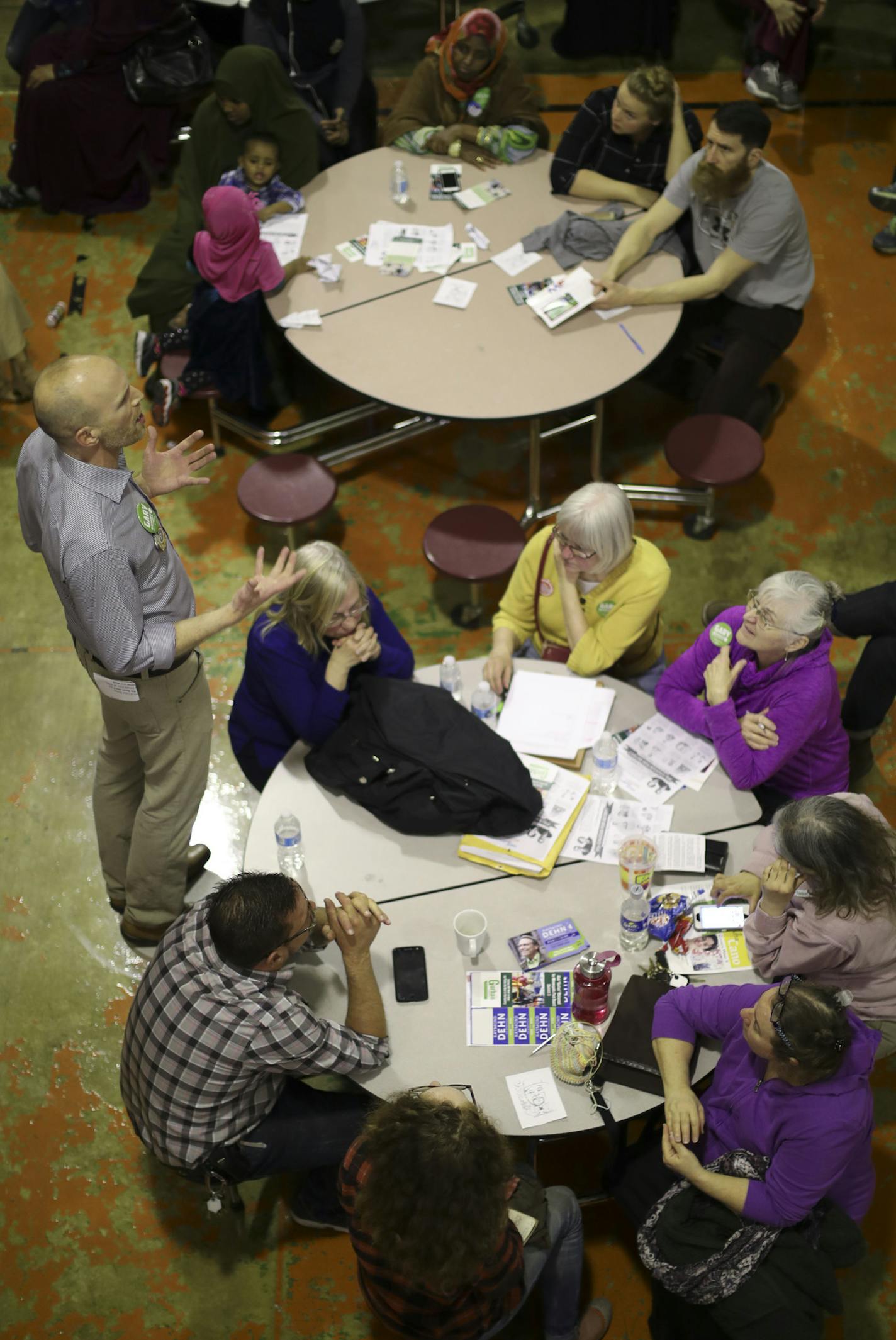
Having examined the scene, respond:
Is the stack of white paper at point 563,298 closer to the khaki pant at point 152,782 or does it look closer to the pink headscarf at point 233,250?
the pink headscarf at point 233,250

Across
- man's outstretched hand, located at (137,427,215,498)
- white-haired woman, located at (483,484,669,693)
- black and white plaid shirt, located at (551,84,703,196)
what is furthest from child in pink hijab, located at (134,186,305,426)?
white-haired woman, located at (483,484,669,693)

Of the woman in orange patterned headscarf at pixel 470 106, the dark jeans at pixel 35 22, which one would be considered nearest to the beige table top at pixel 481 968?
the woman in orange patterned headscarf at pixel 470 106

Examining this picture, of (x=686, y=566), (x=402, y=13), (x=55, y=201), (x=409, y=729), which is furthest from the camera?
(x=402, y=13)

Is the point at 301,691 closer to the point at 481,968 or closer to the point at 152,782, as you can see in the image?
the point at 152,782

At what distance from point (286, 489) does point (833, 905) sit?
3017mm

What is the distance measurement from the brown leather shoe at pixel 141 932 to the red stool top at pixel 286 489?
1774 millimetres

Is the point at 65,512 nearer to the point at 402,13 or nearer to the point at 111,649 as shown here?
the point at 111,649

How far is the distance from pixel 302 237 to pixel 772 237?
2.17 metres

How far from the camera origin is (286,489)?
5.27m

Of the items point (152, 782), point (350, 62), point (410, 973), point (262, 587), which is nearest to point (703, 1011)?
point (410, 973)

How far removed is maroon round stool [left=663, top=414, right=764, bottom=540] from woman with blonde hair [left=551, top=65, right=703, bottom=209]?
1198mm

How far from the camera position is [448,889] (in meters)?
3.68

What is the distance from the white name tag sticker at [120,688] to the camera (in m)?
3.74


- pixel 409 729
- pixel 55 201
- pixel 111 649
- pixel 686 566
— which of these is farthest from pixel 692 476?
pixel 55 201
